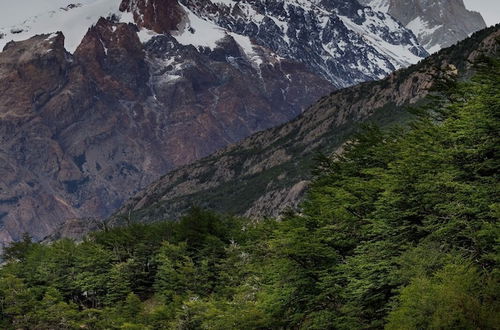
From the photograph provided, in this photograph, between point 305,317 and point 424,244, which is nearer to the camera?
point 424,244

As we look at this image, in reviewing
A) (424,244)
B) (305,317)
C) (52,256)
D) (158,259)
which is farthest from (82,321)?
(424,244)

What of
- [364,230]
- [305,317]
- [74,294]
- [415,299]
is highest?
[415,299]

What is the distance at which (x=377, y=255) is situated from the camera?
169ft

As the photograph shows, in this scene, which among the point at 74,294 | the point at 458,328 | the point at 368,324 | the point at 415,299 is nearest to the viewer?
the point at 458,328

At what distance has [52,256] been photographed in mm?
124625

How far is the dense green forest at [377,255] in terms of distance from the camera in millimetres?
39625

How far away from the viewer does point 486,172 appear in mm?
48281

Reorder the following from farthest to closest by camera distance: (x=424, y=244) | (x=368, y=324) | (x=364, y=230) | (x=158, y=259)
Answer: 1. (x=158, y=259)
2. (x=364, y=230)
3. (x=368, y=324)
4. (x=424, y=244)

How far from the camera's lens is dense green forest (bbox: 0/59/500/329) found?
39625mm

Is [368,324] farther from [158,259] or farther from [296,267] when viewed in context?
[158,259]

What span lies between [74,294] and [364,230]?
80.2 meters

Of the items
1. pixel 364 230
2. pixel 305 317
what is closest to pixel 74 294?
pixel 305 317

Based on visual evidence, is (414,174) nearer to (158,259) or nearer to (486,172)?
(486,172)

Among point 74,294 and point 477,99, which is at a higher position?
point 477,99
